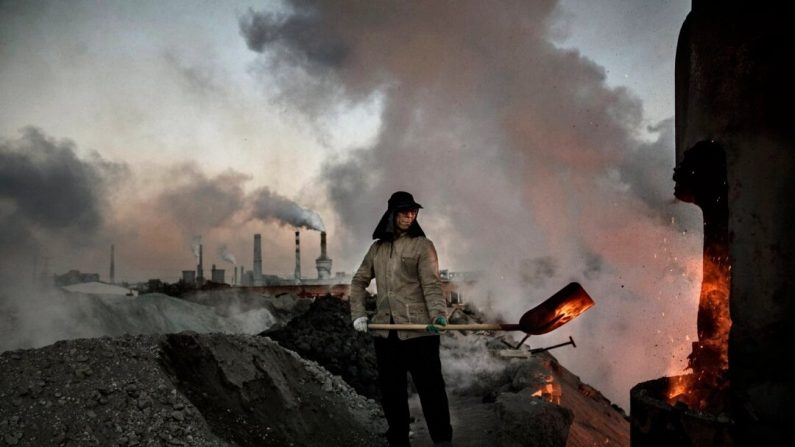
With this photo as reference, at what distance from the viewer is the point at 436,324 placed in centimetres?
405

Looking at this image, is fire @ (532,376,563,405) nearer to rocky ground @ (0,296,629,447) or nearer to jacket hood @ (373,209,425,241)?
rocky ground @ (0,296,629,447)

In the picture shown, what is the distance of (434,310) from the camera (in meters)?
4.12

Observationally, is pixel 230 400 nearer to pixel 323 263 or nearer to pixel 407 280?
pixel 407 280

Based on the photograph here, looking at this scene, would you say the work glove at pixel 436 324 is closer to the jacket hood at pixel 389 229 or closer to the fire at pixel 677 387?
the jacket hood at pixel 389 229

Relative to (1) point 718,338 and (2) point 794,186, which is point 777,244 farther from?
(1) point 718,338

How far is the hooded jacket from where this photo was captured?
4.15m

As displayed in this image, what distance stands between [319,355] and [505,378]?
325cm

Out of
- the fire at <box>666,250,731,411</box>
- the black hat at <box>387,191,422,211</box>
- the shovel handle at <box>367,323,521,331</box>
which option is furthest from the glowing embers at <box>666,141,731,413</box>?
the black hat at <box>387,191,422,211</box>

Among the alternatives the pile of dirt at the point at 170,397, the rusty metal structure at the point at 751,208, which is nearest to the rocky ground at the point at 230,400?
the pile of dirt at the point at 170,397

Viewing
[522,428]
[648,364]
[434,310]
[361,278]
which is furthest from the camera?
[648,364]

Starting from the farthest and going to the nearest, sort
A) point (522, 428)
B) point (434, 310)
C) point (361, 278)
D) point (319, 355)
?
point (319, 355)
point (522, 428)
point (361, 278)
point (434, 310)

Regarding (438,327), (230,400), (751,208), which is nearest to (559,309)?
(438,327)

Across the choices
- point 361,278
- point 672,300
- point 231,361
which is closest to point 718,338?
point 361,278

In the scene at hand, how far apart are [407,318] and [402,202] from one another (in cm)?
96
